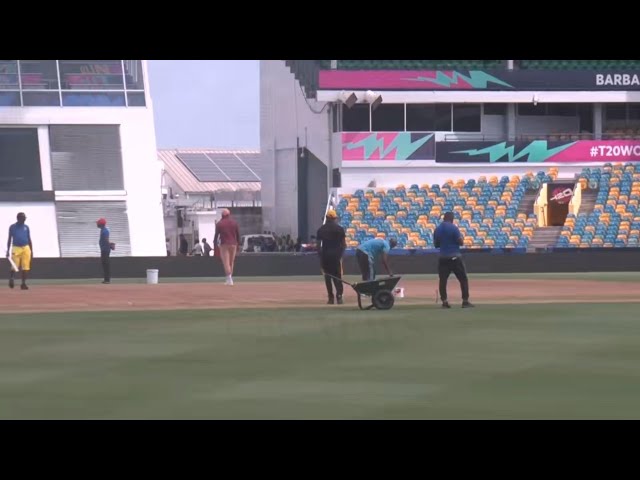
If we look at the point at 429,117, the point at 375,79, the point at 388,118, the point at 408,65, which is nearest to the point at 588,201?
the point at 429,117

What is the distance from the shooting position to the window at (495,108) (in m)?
A: 61.3

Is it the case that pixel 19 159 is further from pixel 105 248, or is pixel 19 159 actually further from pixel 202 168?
pixel 202 168

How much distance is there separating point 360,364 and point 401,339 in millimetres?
3009

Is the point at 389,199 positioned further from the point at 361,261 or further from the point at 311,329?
the point at 311,329

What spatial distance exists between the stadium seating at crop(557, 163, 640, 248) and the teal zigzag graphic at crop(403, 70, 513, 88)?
6525mm

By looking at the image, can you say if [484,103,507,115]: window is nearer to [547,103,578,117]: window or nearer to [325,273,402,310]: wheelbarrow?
[547,103,578,117]: window

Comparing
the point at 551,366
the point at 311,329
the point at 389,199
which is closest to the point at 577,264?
the point at 389,199

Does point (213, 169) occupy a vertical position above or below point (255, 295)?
above

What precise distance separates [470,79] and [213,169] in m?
36.2

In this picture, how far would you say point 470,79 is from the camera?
6041cm

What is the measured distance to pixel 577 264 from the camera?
44781 mm

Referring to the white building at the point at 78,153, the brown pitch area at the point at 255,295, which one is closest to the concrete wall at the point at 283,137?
the white building at the point at 78,153

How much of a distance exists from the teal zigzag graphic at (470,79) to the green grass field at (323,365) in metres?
38.0

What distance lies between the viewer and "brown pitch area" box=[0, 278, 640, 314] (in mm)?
25906
